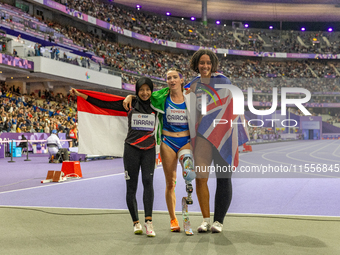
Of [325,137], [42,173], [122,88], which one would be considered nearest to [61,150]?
[42,173]

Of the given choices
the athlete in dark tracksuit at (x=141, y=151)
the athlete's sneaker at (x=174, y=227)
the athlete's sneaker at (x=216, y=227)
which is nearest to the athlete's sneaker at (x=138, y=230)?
the athlete in dark tracksuit at (x=141, y=151)

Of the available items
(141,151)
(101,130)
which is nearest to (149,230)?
(141,151)

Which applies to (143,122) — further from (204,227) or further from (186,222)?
(204,227)

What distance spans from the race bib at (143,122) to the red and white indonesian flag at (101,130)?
0.68m

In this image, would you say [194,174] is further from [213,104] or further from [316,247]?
[316,247]

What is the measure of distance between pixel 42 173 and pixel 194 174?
8589mm

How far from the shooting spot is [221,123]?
4.36 m

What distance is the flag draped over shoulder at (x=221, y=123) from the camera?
432cm

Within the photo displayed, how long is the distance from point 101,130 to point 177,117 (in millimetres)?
1404

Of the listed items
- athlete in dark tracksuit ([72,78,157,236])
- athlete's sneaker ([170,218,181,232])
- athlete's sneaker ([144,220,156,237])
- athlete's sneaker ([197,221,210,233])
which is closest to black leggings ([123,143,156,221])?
athlete in dark tracksuit ([72,78,157,236])

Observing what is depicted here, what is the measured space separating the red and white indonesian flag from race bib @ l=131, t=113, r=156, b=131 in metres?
0.68

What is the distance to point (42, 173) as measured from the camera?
11516 millimetres

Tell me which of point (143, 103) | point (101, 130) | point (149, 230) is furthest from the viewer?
point (101, 130)

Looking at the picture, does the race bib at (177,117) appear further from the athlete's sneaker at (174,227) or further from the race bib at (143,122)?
the athlete's sneaker at (174,227)
